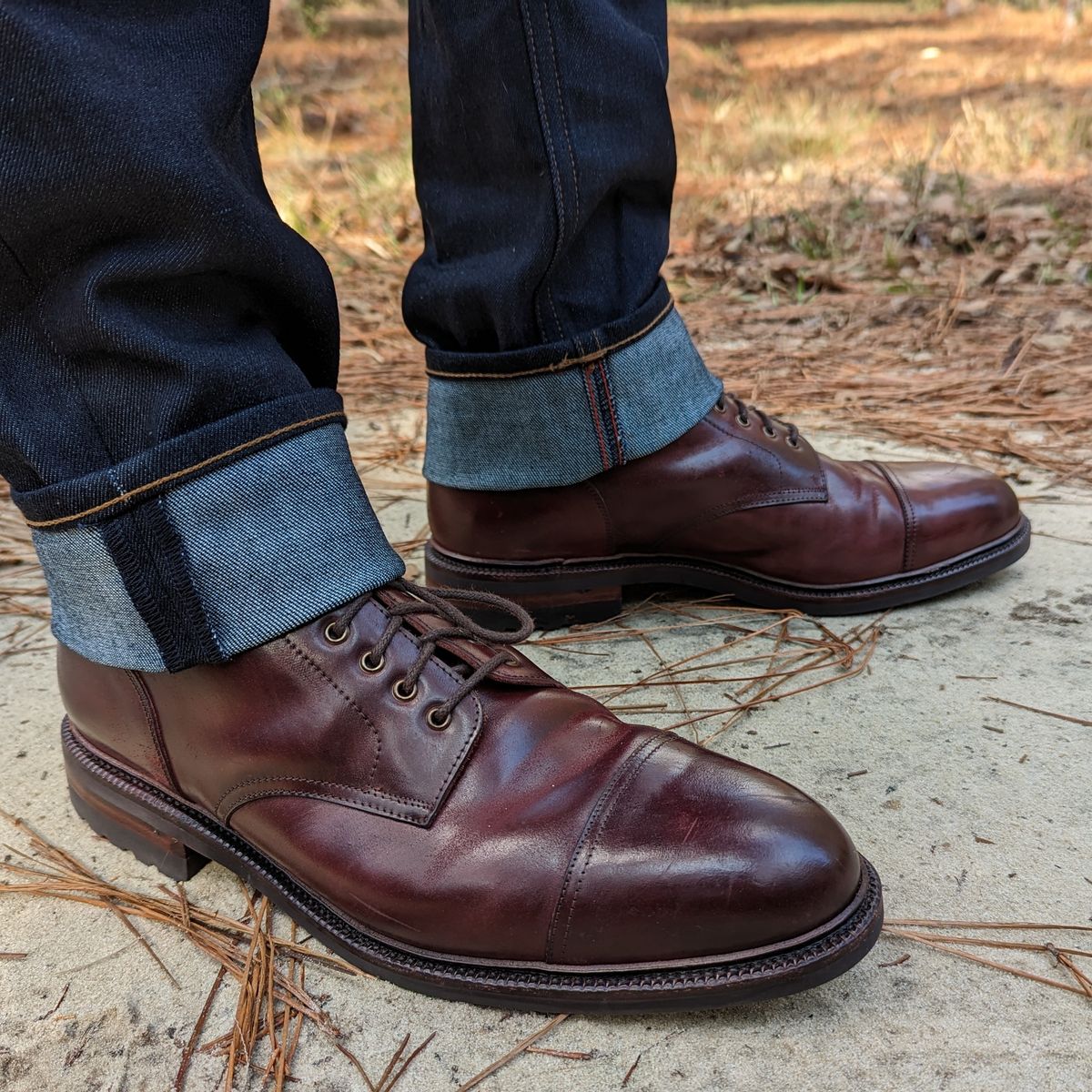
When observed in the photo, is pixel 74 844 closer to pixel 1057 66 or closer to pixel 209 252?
pixel 209 252

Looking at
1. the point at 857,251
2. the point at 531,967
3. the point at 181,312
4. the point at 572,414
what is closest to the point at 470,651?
the point at 531,967

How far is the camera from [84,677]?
980mm

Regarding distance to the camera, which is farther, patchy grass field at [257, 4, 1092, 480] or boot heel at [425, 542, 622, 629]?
patchy grass field at [257, 4, 1092, 480]

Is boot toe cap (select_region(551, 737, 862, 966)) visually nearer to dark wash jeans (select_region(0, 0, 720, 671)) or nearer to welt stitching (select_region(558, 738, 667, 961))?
welt stitching (select_region(558, 738, 667, 961))

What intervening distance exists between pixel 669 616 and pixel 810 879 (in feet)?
2.32

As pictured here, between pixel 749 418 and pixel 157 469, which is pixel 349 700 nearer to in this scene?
pixel 157 469

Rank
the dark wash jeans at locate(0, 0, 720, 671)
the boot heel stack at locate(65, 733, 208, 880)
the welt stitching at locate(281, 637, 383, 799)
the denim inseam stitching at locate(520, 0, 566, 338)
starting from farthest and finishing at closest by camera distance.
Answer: the denim inseam stitching at locate(520, 0, 566, 338) → the boot heel stack at locate(65, 733, 208, 880) → the welt stitching at locate(281, 637, 383, 799) → the dark wash jeans at locate(0, 0, 720, 671)

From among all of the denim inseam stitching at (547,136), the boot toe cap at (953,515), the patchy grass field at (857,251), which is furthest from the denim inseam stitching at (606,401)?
the patchy grass field at (857,251)

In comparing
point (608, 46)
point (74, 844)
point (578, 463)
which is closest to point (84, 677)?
point (74, 844)

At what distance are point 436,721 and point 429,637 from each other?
0.24 ft

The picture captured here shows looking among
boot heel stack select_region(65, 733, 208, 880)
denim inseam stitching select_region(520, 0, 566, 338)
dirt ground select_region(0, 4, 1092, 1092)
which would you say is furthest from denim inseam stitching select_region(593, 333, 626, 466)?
boot heel stack select_region(65, 733, 208, 880)

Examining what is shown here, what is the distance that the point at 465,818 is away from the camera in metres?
0.84

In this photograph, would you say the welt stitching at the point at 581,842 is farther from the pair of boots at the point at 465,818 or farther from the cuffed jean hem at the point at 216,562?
the cuffed jean hem at the point at 216,562

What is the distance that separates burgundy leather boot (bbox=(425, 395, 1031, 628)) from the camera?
54.5 inches
